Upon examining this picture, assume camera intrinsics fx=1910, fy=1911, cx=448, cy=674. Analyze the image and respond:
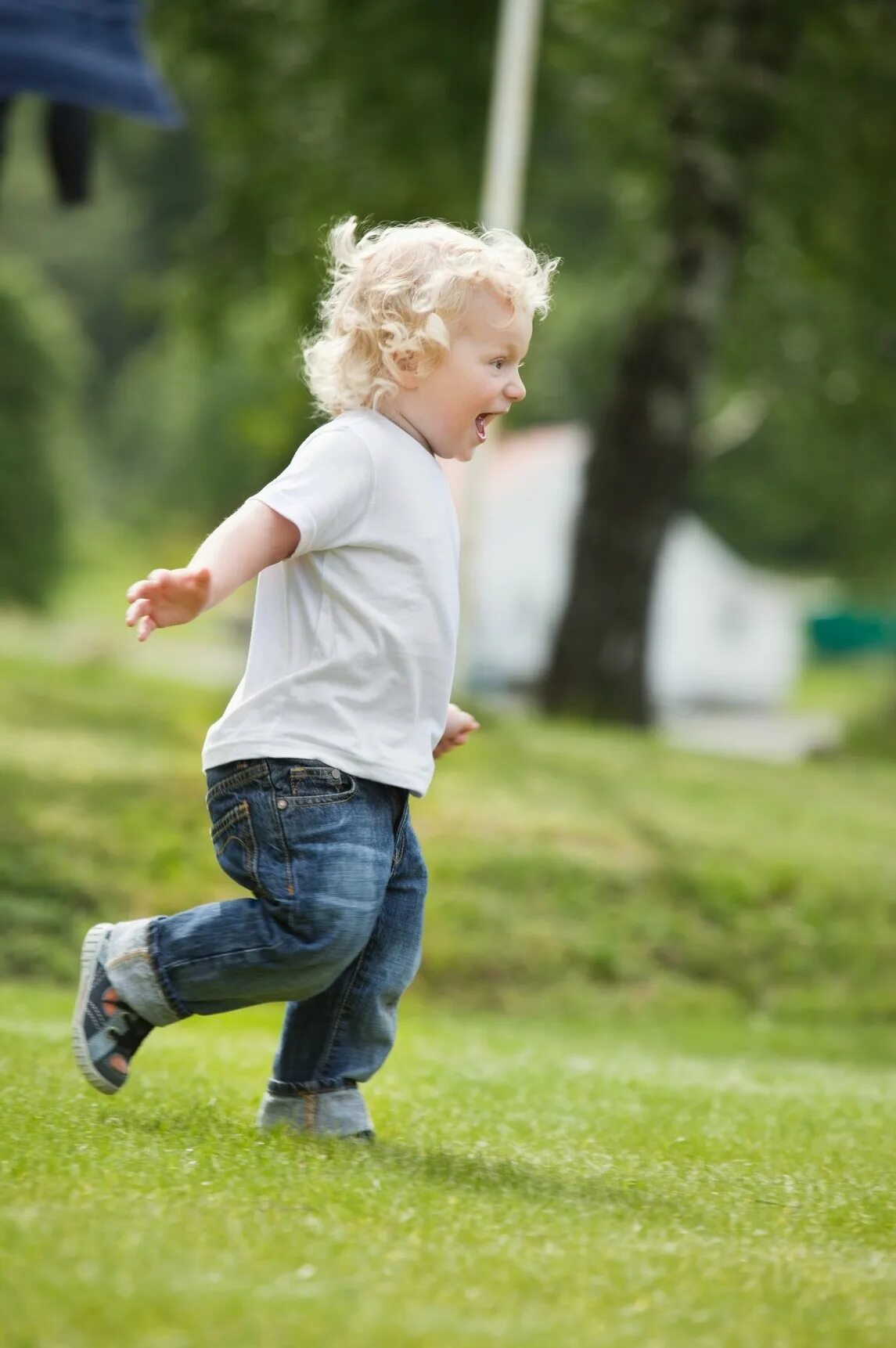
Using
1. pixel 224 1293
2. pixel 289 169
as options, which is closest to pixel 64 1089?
pixel 224 1293

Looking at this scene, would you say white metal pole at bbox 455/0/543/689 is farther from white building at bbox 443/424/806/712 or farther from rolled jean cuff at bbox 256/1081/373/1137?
white building at bbox 443/424/806/712

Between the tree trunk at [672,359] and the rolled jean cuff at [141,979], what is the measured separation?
9046 millimetres

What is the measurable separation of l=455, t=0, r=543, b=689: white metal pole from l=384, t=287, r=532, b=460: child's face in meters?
7.54

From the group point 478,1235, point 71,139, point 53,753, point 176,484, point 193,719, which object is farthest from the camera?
point 176,484

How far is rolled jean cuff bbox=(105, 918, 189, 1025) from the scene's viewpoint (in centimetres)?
357

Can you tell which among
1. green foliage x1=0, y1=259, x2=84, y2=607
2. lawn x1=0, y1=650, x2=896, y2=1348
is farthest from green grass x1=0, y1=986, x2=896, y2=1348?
green foliage x1=0, y1=259, x2=84, y2=607

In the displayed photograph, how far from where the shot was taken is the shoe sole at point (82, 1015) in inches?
142

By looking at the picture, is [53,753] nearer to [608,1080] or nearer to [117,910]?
[117,910]

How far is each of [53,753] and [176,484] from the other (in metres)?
41.7

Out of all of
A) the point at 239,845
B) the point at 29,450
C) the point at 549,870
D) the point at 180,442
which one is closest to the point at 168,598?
the point at 239,845

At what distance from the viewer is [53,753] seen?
30.9ft

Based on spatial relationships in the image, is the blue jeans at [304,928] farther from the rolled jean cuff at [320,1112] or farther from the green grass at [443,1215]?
the green grass at [443,1215]

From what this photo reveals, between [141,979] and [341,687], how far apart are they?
2.20ft

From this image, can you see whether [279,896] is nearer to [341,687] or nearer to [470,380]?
[341,687]
